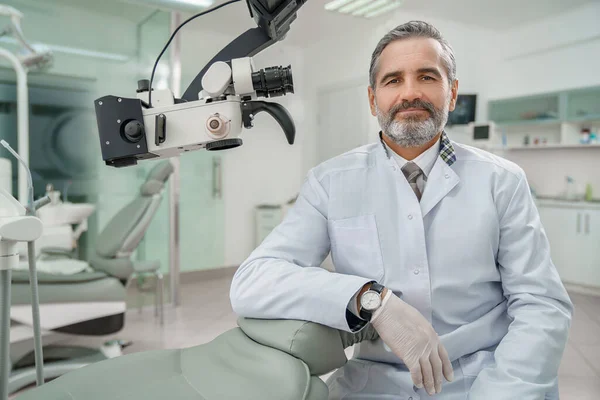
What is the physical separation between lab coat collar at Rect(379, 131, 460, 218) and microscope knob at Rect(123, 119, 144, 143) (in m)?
0.64

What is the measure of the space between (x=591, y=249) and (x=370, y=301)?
13.3 ft

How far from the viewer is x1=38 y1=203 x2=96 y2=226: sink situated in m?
2.88

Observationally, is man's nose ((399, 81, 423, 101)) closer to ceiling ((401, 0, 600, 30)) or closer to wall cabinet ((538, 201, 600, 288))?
ceiling ((401, 0, 600, 30))

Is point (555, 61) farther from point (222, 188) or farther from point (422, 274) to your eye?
point (422, 274)

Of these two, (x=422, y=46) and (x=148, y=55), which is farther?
(x=148, y=55)

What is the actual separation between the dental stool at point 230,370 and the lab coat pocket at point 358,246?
18cm

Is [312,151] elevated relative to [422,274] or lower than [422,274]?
elevated

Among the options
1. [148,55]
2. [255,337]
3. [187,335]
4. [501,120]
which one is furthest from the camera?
[501,120]

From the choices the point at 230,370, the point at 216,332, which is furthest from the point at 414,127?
the point at 216,332

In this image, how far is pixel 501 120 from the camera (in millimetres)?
5094

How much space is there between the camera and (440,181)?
1.07m

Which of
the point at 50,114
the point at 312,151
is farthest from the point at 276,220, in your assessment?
the point at 50,114

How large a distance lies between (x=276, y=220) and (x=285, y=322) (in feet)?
13.6

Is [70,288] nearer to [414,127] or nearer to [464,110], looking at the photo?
[414,127]
